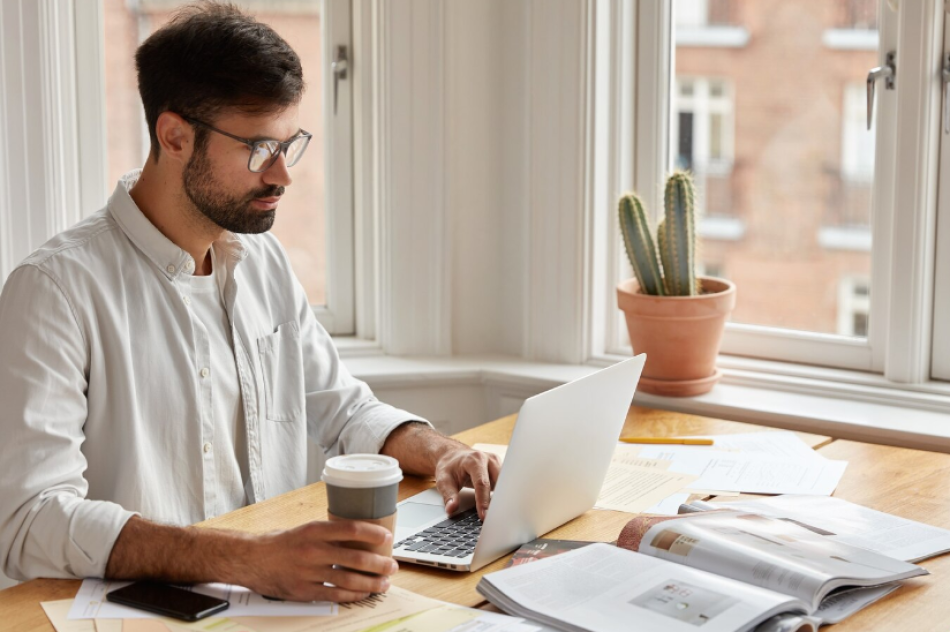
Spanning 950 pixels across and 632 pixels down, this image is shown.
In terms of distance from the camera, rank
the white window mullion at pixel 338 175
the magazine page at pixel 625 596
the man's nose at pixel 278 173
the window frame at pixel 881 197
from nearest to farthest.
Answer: the magazine page at pixel 625 596 → the man's nose at pixel 278 173 → the window frame at pixel 881 197 → the white window mullion at pixel 338 175

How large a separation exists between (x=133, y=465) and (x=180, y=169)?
464 mm

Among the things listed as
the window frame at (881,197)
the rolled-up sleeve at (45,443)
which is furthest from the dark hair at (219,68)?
the window frame at (881,197)

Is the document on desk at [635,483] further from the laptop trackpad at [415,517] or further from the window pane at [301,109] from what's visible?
the window pane at [301,109]

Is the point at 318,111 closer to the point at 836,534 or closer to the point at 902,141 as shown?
the point at 902,141

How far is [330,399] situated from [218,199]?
458mm

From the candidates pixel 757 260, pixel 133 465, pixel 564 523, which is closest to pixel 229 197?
pixel 133 465

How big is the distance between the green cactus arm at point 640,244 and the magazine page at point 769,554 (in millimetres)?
942

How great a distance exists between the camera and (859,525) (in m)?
1.48

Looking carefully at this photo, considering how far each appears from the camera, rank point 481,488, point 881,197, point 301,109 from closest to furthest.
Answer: point 481,488 → point 881,197 → point 301,109

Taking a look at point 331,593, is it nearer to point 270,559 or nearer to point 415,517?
point 270,559

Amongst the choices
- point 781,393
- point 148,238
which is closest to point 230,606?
point 148,238

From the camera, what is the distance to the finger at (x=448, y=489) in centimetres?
155

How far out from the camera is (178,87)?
1662 millimetres

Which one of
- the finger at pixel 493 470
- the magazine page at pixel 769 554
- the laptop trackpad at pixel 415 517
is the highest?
the finger at pixel 493 470
